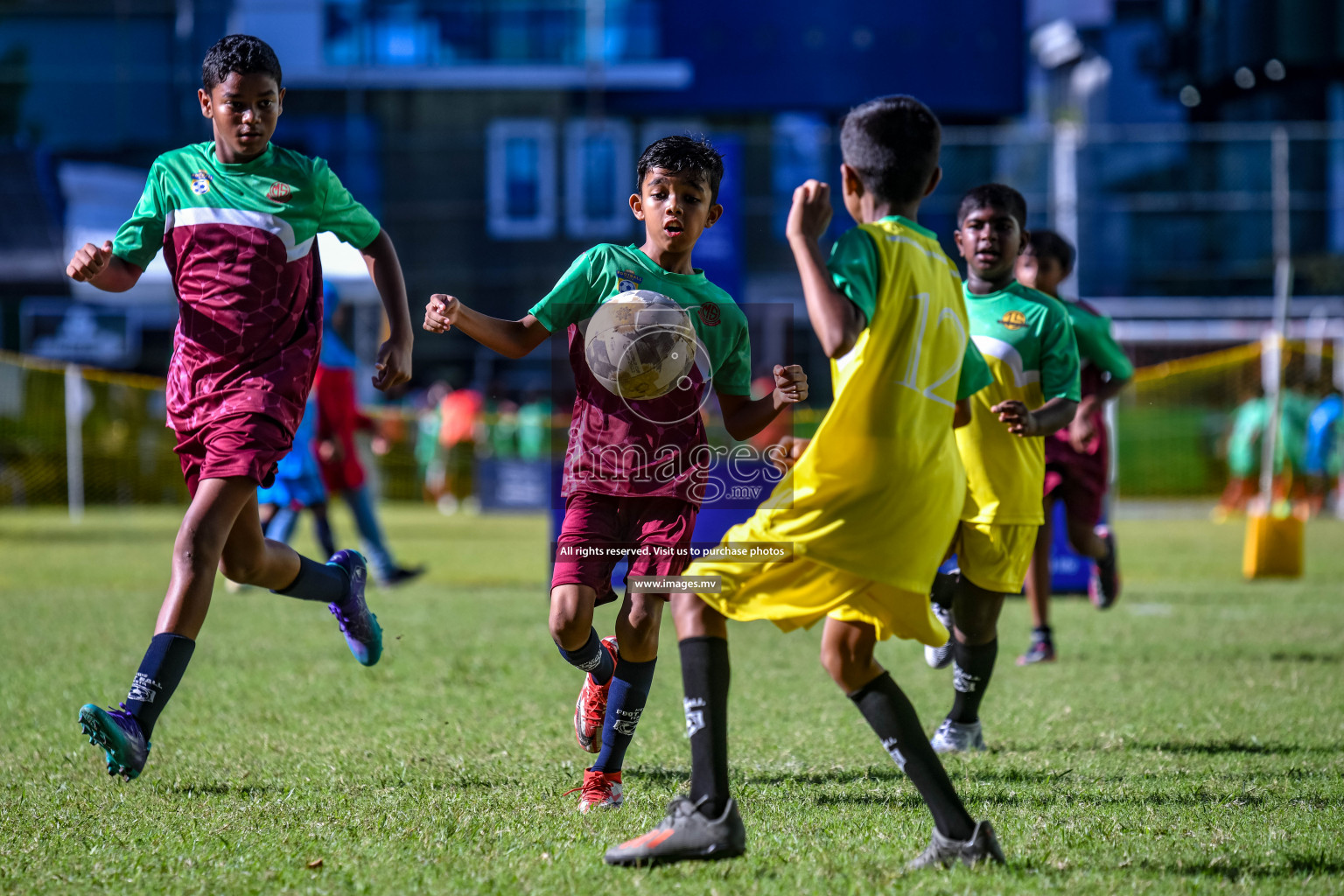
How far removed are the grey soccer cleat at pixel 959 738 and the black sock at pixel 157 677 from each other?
248 centimetres

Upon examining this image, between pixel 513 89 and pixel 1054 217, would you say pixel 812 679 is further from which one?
A: pixel 513 89

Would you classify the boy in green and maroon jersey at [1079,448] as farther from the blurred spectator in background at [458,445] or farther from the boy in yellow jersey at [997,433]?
the blurred spectator in background at [458,445]

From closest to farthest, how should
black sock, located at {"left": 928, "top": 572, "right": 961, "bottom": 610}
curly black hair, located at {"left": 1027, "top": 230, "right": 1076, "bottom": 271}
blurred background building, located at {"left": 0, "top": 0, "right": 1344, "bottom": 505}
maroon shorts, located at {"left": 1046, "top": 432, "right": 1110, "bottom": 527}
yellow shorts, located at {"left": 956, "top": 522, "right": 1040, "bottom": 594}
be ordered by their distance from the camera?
yellow shorts, located at {"left": 956, "top": 522, "right": 1040, "bottom": 594}, black sock, located at {"left": 928, "top": 572, "right": 961, "bottom": 610}, curly black hair, located at {"left": 1027, "top": 230, "right": 1076, "bottom": 271}, maroon shorts, located at {"left": 1046, "top": 432, "right": 1110, "bottom": 527}, blurred background building, located at {"left": 0, "top": 0, "right": 1344, "bottom": 505}

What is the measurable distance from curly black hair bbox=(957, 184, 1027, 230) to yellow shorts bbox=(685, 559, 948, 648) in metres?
2.04

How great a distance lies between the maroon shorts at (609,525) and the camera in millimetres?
3734

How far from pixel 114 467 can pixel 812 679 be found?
53.8 feet

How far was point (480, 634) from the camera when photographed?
778 centimetres

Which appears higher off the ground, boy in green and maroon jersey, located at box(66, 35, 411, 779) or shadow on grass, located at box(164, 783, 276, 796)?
boy in green and maroon jersey, located at box(66, 35, 411, 779)

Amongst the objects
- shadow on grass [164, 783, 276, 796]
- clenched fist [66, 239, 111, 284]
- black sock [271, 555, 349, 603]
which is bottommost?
shadow on grass [164, 783, 276, 796]

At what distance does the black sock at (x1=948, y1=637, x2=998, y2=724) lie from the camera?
4691 mm

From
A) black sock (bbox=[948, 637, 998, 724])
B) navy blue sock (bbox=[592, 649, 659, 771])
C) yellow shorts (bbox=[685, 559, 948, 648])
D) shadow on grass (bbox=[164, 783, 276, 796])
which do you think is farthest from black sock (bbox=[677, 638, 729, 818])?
black sock (bbox=[948, 637, 998, 724])

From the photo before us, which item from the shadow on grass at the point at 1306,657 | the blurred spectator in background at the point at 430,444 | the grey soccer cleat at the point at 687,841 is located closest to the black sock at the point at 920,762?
the grey soccer cleat at the point at 687,841

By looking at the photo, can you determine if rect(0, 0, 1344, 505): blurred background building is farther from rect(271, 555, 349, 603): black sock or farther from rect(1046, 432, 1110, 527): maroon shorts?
rect(271, 555, 349, 603): black sock

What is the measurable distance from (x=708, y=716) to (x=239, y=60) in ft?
7.60
